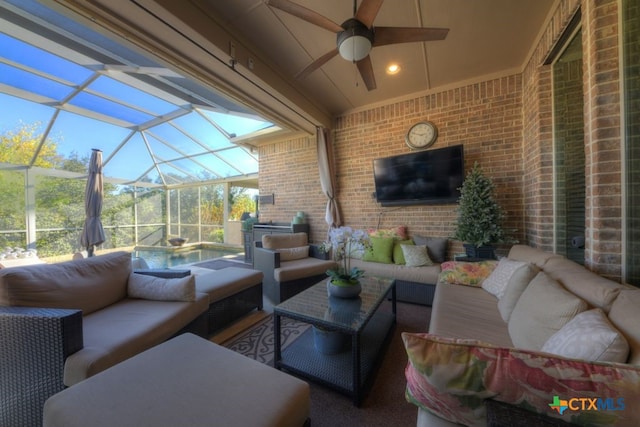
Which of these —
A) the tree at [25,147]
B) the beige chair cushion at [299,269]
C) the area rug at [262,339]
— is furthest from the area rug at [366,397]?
the tree at [25,147]

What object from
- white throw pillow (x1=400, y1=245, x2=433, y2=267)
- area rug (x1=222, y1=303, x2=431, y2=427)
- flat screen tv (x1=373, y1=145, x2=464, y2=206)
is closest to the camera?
area rug (x1=222, y1=303, x2=431, y2=427)

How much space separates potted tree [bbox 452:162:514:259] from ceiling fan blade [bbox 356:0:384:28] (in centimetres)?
217

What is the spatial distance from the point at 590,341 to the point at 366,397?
46.4 inches

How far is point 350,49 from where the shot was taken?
175 cm

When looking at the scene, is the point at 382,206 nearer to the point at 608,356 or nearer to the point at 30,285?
the point at 608,356

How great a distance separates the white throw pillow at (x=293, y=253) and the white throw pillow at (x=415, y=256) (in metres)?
1.45

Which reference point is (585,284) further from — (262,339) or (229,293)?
(229,293)

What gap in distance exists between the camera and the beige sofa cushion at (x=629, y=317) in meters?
0.79

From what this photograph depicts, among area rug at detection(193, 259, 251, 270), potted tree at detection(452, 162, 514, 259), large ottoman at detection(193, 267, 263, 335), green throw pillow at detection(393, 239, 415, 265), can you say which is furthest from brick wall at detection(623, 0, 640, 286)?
area rug at detection(193, 259, 251, 270)

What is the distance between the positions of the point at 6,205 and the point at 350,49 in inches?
287

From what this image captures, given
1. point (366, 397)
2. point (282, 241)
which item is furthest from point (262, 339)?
point (282, 241)

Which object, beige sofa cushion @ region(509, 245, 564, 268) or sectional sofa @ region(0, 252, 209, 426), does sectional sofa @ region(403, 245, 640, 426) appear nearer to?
beige sofa cushion @ region(509, 245, 564, 268)

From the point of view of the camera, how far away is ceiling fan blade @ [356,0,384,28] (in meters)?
1.49

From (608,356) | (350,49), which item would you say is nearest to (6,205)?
(350,49)
